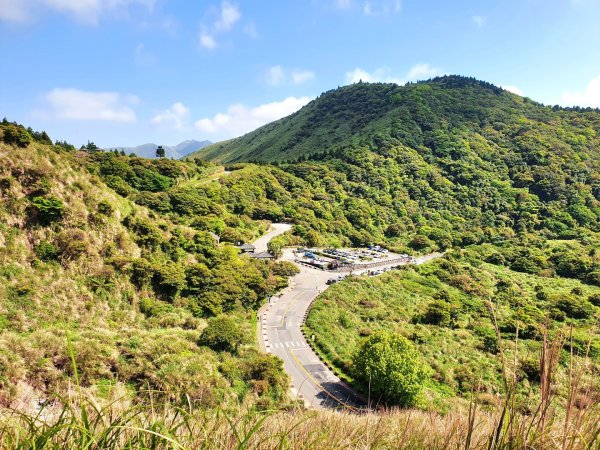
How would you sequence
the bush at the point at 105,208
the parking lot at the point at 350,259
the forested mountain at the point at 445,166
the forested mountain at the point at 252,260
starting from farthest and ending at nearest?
the forested mountain at the point at 445,166 < the parking lot at the point at 350,259 < the bush at the point at 105,208 < the forested mountain at the point at 252,260

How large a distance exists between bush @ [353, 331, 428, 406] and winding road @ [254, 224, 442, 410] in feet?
5.47

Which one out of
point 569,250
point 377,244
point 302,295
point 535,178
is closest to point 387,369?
point 302,295

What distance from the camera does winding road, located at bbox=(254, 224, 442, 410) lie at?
21.7 metres

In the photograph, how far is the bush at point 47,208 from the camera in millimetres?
23766

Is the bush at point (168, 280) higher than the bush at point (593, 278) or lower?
higher

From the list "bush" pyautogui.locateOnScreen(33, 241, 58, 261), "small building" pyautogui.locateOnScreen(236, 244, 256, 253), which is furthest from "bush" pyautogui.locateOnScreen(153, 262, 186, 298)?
"small building" pyautogui.locateOnScreen(236, 244, 256, 253)

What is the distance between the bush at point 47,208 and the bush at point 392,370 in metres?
24.3

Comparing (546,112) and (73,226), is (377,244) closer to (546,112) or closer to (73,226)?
(73,226)

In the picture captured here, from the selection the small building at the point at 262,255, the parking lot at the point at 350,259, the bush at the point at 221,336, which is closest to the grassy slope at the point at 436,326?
the parking lot at the point at 350,259

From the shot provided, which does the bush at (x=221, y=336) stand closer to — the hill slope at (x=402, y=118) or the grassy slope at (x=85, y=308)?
the grassy slope at (x=85, y=308)

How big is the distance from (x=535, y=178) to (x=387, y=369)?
103716mm

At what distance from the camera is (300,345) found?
27.7m

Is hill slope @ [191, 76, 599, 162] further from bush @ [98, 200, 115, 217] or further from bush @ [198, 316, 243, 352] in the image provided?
bush @ [198, 316, 243, 352]

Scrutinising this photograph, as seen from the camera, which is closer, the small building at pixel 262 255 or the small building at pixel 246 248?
the small building at pixel 262 255
